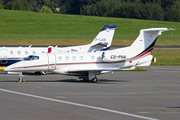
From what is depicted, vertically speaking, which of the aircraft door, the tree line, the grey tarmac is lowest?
the grey tarmac

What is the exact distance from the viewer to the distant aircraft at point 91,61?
98.2 ft

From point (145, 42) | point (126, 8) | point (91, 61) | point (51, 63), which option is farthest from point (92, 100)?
point (126, 8)

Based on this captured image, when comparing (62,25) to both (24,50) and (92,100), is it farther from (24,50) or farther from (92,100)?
(92,100)

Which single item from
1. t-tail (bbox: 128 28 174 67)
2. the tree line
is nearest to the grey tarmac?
t-tail (bbox: 128 28 174 67)

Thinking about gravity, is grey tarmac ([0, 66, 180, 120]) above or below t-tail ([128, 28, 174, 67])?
below

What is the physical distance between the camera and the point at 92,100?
70.1 ft

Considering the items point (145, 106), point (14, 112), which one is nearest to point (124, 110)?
point (145, 106)

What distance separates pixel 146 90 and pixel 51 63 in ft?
28.9

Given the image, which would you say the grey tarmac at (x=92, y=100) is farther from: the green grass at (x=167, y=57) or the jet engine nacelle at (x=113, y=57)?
the green grass at (x=167, y=57)

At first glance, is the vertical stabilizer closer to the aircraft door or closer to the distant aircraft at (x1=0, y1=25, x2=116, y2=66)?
the aircraft door

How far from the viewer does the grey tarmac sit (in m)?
17.0

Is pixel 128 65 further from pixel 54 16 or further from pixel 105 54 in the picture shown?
pixel 54 16

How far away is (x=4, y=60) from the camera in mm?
37156

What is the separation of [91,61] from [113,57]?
200 centimetres
